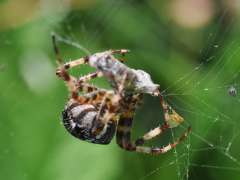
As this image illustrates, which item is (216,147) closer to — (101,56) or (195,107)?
(195,107)

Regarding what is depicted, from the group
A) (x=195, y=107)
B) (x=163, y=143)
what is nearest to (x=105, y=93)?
(x=195, y=107)

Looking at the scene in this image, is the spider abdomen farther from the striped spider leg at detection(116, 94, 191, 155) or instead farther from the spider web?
the spider web

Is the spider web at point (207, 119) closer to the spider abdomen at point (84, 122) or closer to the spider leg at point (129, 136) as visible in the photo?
the spider leg at point (129, 136)

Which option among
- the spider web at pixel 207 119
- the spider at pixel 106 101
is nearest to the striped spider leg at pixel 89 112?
the spider at pixel 106 101

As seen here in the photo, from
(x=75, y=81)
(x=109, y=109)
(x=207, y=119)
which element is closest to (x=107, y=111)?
(x=109, y=109)

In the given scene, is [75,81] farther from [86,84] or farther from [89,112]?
[89,112]

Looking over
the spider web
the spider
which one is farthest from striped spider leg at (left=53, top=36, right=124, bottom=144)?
the spider web
